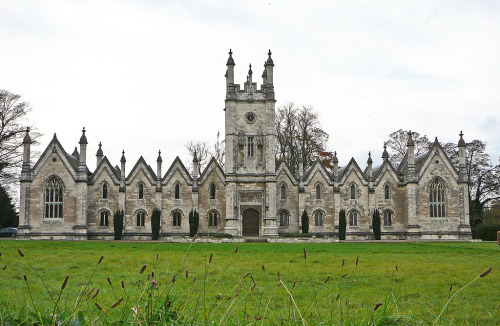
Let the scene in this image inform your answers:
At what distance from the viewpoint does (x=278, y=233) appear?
47.4 m

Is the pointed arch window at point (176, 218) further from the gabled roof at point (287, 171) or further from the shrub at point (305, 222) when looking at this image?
the shrub at point (305, 222)

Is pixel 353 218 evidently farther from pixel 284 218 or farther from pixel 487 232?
pixel 487 232

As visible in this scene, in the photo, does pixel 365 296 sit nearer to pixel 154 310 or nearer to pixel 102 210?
pixel 154 310

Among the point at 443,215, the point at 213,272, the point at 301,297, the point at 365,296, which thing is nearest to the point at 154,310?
the point at 301,297

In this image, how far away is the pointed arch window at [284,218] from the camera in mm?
49062

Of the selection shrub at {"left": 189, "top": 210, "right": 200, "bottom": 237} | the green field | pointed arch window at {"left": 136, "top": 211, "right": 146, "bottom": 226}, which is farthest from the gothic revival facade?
the green field

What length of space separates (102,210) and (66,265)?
33.6 metres

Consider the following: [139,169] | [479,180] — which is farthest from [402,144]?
[139,169]

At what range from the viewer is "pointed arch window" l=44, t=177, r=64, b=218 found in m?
46.7

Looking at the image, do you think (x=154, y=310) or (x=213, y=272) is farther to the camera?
(x=213, y=272)

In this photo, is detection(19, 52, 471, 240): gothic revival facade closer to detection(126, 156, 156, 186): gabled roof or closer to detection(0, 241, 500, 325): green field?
detection(126, 156, 156, 186): gabled roof

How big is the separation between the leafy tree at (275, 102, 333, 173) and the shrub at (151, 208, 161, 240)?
20.3 meters

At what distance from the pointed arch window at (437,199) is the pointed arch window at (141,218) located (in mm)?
29178

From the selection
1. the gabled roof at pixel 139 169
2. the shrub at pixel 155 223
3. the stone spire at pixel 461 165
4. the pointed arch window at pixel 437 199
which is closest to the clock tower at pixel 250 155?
the shrub at pixel 155 223
